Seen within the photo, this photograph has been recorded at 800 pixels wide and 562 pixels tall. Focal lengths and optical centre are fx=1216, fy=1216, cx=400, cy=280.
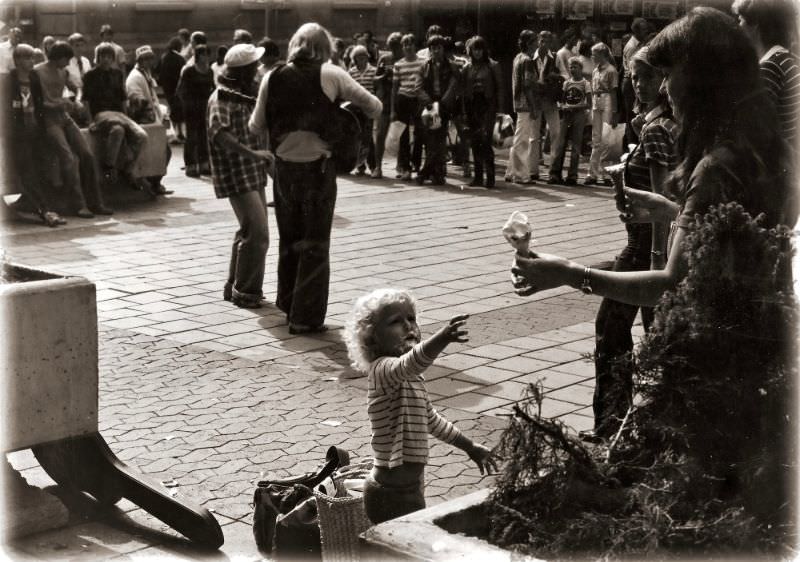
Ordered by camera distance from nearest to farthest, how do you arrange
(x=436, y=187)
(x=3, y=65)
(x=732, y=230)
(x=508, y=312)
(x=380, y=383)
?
(x=732, y=230), (x=380, y=383), (x=508, y=312), (x=3, y=65), (x=436, y=187)

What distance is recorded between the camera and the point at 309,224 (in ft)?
27.1

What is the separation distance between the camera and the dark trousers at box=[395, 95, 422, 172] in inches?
650

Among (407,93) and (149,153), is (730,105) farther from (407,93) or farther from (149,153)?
(407,93)

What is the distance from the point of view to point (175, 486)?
5426 millimetres

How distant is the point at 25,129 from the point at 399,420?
10073 mm

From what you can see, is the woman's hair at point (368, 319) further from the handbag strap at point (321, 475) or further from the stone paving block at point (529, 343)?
the stone paving block at point (529, 343)

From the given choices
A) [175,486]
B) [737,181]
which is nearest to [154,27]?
[175,486]

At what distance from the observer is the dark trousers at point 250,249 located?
357 inches

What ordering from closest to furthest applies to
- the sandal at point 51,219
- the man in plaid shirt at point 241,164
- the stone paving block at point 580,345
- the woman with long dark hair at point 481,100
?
the stone paving block at point 580,345 < the man in plaid shirt at point 241,164 < the sandal at point 51,219 < the woman with long dark hair at point 481,100

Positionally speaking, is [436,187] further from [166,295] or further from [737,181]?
[737,181]

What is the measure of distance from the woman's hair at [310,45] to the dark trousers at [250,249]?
1361 millimetres

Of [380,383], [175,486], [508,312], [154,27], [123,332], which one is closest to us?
[380,383]

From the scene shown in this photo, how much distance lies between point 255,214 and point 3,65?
635 cm

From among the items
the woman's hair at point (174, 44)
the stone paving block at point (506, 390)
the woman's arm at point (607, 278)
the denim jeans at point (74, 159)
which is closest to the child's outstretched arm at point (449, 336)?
the woman's arm at point (607, 278)
